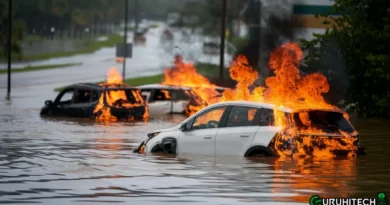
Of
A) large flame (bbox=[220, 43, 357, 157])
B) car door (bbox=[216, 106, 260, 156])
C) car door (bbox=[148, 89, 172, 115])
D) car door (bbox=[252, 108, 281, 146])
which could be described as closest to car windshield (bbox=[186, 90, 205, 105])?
car door (bbox=[148, 89, 172, 115])

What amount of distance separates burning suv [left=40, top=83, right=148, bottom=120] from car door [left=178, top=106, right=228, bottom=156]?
1373cm

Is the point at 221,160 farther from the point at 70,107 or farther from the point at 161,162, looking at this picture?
the point at 70,107

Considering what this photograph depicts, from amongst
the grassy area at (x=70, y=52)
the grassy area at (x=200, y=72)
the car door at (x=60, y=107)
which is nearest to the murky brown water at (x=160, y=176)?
the car door at (x=60, y=107)

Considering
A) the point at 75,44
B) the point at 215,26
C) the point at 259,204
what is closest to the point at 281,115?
the point at 259,204

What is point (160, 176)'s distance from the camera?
18.4m

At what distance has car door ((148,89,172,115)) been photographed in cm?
3778

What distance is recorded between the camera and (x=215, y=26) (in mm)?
84812

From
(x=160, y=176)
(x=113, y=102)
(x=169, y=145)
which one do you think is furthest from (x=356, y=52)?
(x=160, y=176)

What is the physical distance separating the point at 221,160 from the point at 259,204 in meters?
5.80

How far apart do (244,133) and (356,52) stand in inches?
718

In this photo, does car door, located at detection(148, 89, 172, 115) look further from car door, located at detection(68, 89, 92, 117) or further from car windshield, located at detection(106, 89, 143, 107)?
car door, located at detection(68, 89, 92, 117)

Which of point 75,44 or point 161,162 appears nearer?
point 161,162

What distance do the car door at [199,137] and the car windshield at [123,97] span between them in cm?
1389

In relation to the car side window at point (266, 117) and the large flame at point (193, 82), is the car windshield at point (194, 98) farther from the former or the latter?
the car side window at point (266, 117)
